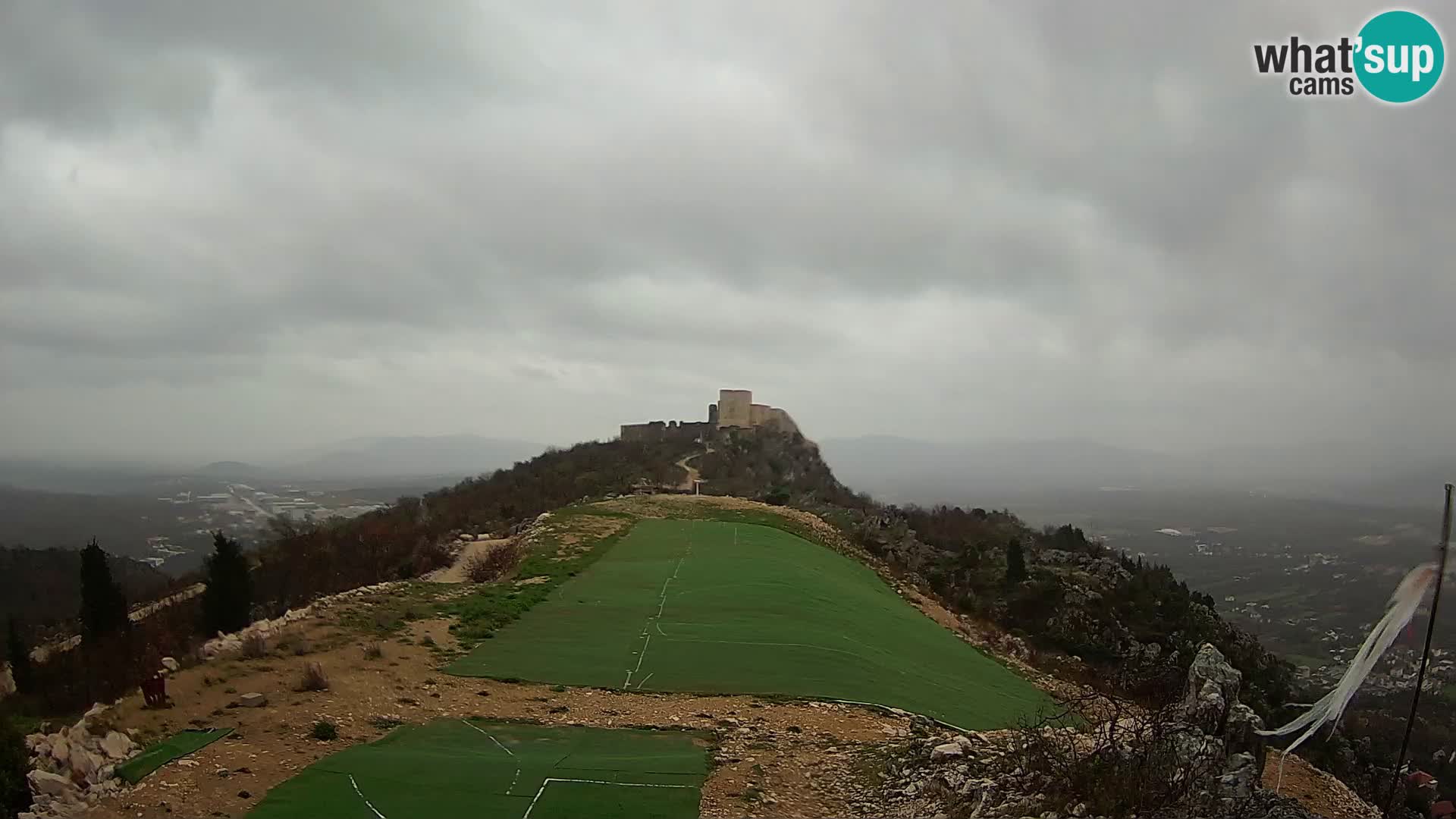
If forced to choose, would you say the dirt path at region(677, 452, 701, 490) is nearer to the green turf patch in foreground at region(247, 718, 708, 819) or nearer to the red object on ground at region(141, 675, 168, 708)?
the green turf patch in foreground at region(247, 718, 708, 819)

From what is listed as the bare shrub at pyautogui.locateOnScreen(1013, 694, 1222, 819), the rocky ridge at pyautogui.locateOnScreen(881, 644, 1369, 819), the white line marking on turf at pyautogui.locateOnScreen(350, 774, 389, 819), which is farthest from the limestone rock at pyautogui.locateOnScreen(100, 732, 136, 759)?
the bare shrub at pyautogui.locateOnScreen(1013, 694, 1222, 819)

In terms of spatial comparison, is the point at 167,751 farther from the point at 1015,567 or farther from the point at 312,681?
the point at 1015,567

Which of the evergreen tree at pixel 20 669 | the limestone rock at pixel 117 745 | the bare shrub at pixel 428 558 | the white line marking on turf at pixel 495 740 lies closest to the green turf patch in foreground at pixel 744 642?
the white line marking on turf at pixel 495 740

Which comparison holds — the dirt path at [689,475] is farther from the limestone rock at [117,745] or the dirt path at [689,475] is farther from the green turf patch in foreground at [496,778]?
the limestone rock at [117,745]

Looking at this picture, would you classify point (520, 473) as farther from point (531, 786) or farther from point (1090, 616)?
point (531, 786)

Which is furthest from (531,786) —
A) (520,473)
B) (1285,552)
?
(1285,552)

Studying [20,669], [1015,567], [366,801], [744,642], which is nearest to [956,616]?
[1015,567]
